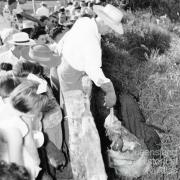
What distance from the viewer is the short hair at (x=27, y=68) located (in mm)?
3910

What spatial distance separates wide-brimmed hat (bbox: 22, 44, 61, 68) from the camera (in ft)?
13.4

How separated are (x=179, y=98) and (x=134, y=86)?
77 centimetres

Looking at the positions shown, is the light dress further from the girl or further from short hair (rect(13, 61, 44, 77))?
short hair (rect(13, 61, 44, 77))

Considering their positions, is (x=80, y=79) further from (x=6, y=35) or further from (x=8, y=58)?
(x=6, y=35)

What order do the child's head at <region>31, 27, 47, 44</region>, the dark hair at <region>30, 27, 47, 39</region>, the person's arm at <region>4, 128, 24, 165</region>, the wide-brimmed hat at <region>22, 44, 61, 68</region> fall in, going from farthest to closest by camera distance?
1. the dark hair at <region>30, 27, 47, 39</region>
2. the child's head at <region>31, 27, 47, 44</region>
3. the wide-brimmed hat at <region>22, 44, 61, 68</region>
4. the person's arm at <region>4, 128, 24, 165</region>

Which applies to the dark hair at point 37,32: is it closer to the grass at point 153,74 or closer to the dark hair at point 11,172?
the grass at point 153,74

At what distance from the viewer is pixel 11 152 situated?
2.85 meters

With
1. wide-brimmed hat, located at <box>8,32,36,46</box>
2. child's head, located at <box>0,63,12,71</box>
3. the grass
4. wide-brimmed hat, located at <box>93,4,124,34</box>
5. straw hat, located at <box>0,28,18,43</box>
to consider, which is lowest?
the grass

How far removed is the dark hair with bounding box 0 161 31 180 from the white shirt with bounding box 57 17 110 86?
3.80 ft

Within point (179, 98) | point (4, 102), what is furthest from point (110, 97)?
point (179, 98)

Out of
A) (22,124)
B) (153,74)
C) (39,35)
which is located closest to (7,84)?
(22,124)

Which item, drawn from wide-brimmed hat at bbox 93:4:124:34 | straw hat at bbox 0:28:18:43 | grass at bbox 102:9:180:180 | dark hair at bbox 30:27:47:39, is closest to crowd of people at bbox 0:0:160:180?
wide-brimmed hat at bbox 93:4:124:34

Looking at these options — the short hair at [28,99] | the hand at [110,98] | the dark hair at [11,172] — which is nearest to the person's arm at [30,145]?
the short hair at [28,99]

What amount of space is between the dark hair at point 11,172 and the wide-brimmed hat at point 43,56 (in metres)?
1.65
